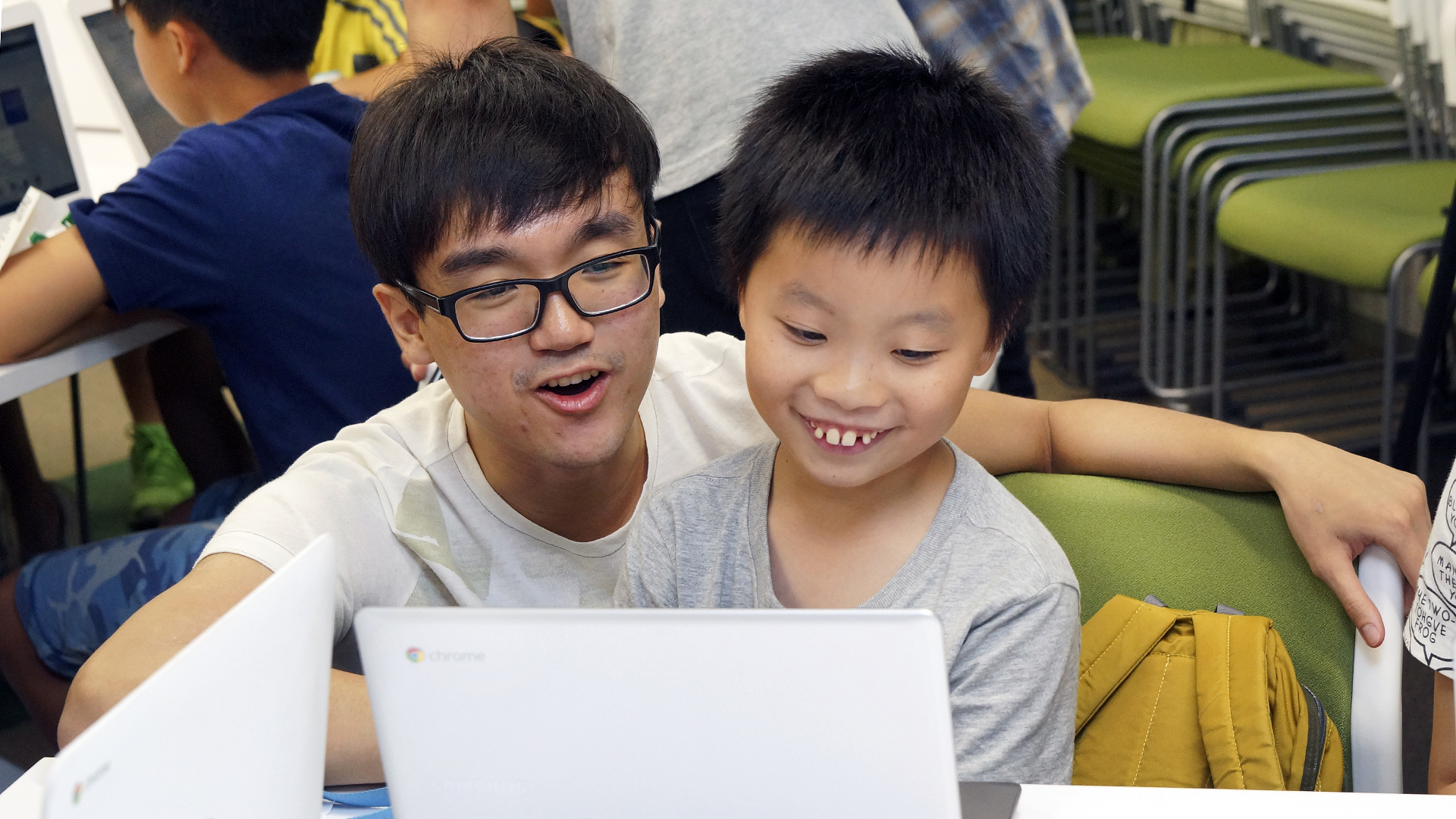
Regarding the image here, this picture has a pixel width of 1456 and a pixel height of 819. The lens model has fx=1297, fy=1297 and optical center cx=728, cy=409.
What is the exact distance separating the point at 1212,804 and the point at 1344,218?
180 centimetres

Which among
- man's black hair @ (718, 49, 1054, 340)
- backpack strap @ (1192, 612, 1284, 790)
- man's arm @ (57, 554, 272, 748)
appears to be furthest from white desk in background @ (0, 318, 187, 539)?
backpack strap @ (1192, 612, 1284, 790)

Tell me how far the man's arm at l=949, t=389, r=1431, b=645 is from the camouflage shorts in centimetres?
91

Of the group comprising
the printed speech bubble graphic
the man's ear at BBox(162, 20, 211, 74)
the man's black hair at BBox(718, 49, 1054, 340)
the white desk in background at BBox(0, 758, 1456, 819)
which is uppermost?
the man's ear at BBox(162, 20, 211, 74)

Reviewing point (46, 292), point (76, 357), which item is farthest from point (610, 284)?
point (76, 357)

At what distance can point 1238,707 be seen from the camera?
3.04 ft

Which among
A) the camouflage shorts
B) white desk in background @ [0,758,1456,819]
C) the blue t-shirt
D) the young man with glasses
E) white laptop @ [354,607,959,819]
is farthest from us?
the blue t-shirt

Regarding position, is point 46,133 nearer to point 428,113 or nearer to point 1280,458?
point 428,113

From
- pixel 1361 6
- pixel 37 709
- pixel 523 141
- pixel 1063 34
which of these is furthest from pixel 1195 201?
pixel 37 709

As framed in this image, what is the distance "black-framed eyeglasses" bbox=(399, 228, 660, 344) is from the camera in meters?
1.03

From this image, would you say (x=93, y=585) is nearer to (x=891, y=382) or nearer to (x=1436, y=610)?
(x=891, y=382)

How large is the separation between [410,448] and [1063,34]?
125 centimetres

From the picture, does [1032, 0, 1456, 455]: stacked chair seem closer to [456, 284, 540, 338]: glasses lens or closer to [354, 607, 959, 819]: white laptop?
[456, 284, 540, 338]: glasses lens

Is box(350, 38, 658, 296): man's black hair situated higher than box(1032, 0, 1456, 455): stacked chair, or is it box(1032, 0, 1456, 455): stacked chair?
box(350, 38, 658, 296): man's black hair

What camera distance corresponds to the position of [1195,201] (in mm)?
2912
